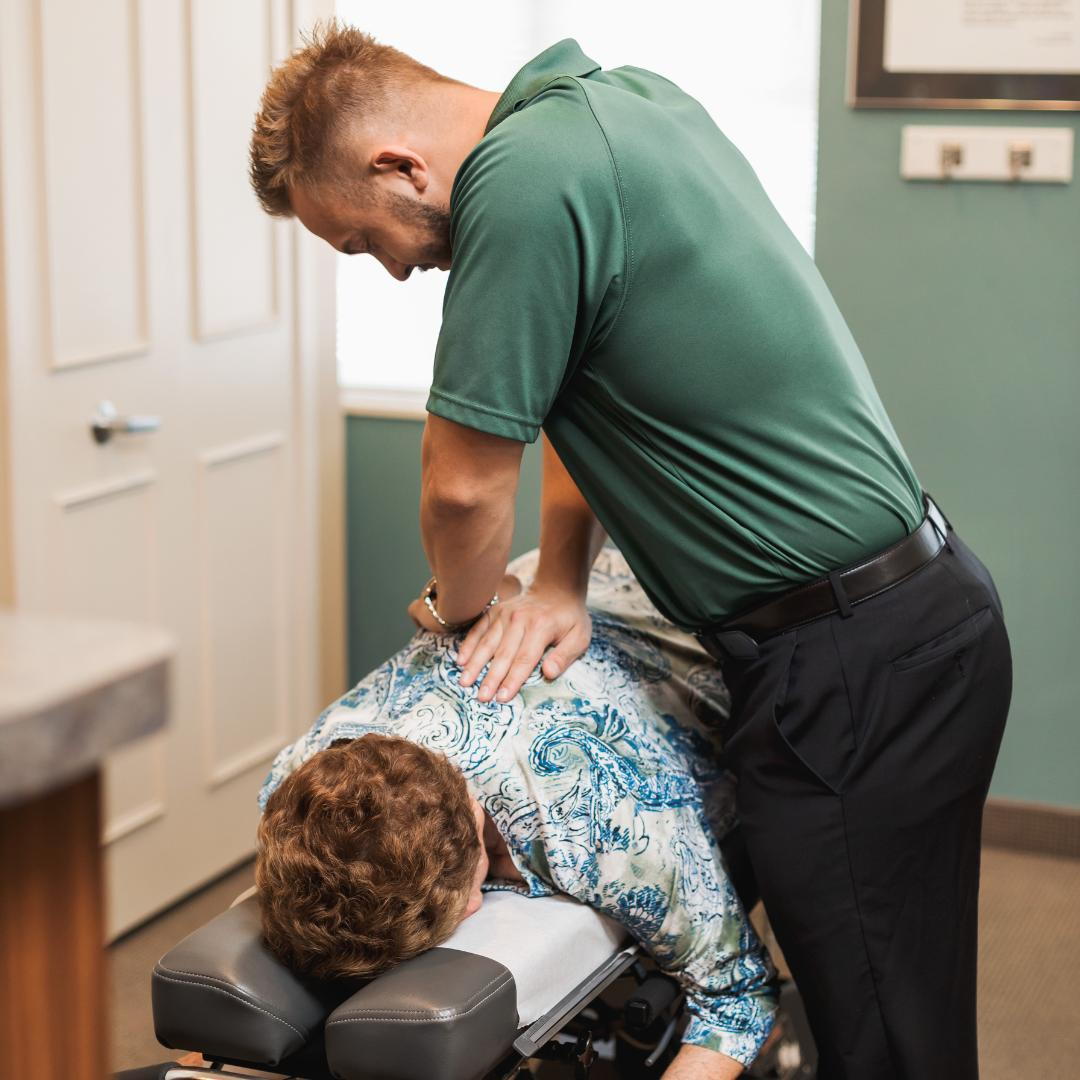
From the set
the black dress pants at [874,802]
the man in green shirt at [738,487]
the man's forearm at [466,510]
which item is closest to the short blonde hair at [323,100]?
the man in green shirt at [738,487]

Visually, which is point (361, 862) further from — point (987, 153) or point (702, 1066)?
point (987, 153)

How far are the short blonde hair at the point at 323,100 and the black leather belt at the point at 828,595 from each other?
645 mm

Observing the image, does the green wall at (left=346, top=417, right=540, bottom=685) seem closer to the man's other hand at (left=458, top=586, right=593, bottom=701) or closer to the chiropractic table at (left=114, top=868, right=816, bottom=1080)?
the man's other hand at (left=458, top=586, right=593, bottom=701)

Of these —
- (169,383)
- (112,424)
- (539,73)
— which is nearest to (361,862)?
(539,73)

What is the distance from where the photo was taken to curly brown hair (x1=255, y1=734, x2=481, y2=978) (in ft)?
4.34

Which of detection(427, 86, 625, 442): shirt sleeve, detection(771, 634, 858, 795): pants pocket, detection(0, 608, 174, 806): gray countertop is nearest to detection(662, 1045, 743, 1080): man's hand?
detection(771, 634, 858, 795): pants pocket

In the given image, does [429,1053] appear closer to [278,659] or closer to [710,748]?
[710,748]

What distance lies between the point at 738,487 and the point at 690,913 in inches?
17.8

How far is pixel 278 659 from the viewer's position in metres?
3.21

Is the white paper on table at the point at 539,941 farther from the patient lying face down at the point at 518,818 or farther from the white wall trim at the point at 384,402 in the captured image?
the white wall trim at the point at 384,402

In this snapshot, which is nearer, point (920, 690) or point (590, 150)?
point (590, 150)

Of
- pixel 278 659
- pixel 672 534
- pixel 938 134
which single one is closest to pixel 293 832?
pixel 672 534

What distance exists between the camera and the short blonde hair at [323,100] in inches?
59.7

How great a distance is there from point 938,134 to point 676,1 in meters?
0.62
